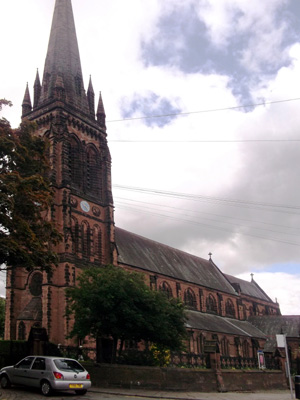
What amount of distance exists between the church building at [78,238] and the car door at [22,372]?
37.9 feet

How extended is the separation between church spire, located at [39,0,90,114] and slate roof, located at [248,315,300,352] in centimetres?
3897

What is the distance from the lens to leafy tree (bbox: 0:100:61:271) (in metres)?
17.5

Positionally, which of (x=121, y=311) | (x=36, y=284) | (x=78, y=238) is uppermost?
(x=78, y=238)

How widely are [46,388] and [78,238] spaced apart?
23.2 meters

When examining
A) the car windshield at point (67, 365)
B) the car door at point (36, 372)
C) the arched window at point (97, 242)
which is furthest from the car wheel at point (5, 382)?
the arched window at point (97, 242)

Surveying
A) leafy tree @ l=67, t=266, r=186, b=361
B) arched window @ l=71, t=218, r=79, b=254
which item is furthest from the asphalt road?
arched window @ l=71, t=218, r=79, b=254

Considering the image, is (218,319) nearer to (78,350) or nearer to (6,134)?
(78,350)

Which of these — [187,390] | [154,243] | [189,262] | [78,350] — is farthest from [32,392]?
[189,262]

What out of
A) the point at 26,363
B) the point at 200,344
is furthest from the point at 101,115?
the point at 26,363

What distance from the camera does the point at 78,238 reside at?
1522 inches

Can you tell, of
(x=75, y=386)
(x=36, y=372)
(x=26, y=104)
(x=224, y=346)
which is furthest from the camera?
(x=224, y=346)

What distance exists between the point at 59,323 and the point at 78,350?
454cm

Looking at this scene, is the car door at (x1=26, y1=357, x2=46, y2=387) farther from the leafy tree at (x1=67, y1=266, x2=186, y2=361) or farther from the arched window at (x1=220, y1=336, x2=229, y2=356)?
the arched window at (x1=220, y1=336, x2=229, y2=356)

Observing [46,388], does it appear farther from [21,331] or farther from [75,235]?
[75,235]
